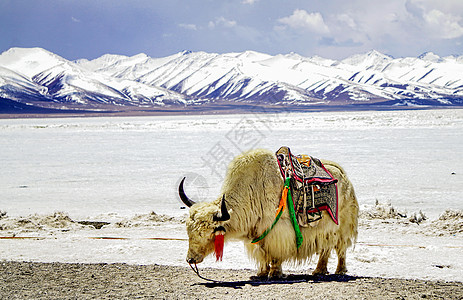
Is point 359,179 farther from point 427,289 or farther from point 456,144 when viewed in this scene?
point 456,144

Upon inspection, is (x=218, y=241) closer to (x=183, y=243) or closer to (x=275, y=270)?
(x=275, y=270)

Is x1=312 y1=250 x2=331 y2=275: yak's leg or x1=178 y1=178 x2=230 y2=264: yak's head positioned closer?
x1=178 y1=178 x2=230 y2=264: yak's head

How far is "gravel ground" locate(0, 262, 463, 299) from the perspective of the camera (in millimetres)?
3865

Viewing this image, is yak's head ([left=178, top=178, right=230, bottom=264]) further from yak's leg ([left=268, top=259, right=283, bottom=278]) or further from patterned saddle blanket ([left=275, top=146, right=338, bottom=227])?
patterned saddle blanket ([left=275, top=146, right=338, bottom=227])

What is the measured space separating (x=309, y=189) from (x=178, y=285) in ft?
5.10

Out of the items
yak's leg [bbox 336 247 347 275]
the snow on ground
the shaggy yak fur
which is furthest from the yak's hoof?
yak's leg [bbox 336 247 347 275]

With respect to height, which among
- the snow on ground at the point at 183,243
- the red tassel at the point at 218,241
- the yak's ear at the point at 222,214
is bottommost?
the snow on ground at the point at 183,243

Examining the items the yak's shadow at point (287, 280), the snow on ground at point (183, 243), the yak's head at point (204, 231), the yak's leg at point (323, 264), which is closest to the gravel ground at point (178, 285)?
the yak's shadow at point (287, 280)

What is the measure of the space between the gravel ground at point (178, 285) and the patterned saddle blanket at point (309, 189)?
24.3 inches

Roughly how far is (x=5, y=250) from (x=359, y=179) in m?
8.50

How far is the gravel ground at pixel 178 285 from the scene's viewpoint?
3865mm

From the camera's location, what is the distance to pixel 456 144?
68.4 ft

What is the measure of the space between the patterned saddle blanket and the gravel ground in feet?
2.03

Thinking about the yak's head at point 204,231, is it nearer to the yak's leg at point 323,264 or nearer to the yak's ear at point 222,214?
the yak's ear at point 222,214
